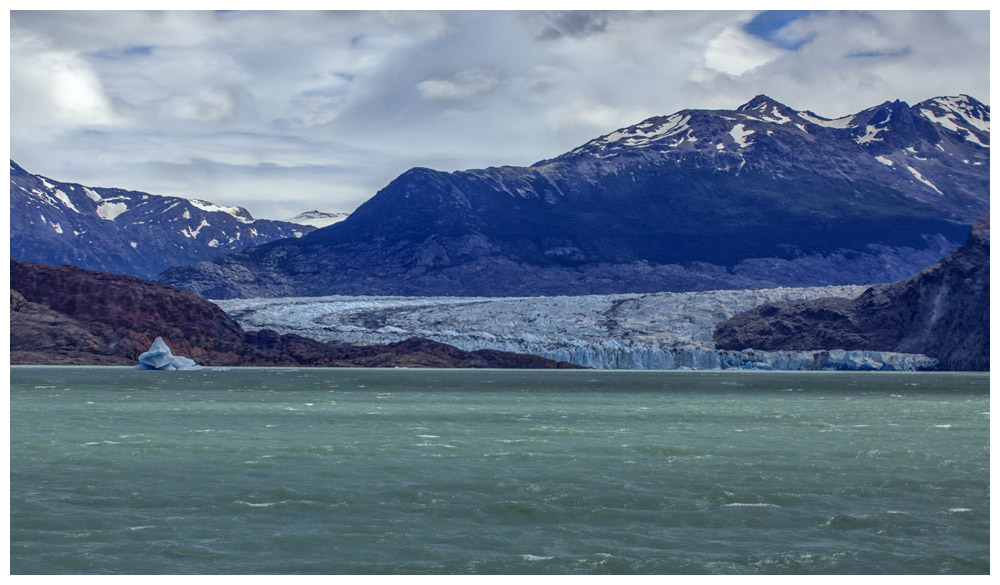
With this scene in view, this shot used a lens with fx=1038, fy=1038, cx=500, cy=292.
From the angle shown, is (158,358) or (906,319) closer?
(158,358)

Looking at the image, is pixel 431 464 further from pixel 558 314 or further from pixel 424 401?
pixel 558 314

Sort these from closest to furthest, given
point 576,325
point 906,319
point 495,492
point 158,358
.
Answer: point 495,492, point 158,358, point 906,319, point 576,325

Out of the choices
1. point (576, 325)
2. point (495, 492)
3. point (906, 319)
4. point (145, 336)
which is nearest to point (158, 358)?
point (145, 336)

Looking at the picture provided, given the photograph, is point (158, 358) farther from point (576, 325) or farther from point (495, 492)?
point (495, 492)

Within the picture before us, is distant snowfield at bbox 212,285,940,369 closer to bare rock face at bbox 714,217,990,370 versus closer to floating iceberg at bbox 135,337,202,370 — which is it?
bare rock face at bbox 714,217,990,370

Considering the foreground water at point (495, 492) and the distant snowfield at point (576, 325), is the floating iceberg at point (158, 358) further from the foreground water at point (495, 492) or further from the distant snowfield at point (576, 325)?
the foreground water at point (495, 492)

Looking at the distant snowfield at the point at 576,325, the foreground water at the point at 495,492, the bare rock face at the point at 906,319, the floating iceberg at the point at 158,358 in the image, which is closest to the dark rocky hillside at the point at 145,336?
the distant snowfield at the point at 576,325
